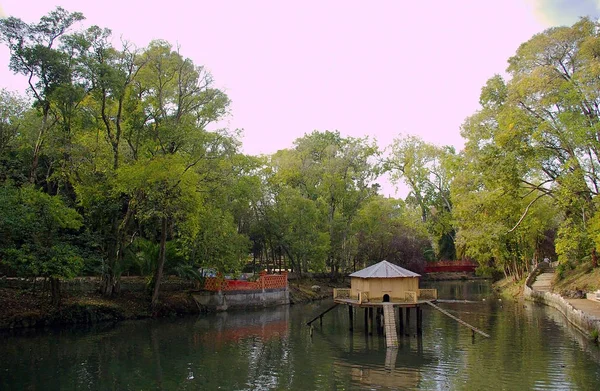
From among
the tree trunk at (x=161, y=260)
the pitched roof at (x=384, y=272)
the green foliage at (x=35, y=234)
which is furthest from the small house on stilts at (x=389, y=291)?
the green foliage at (x=35, y=234)

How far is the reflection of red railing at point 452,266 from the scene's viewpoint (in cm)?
6750

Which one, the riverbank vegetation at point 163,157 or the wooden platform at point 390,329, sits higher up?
the riverbank vegetation at point 163,157

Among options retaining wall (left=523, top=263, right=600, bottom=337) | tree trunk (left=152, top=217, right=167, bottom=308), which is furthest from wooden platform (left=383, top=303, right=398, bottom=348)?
tree trunk (left=152, top=217, right=167, bottom=308)

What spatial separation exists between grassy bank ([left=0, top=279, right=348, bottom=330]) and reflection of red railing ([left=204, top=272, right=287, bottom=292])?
1789 mm

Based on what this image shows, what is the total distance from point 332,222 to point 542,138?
2466 cm

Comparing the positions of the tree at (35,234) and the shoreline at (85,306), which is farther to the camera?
→ the shoreline at (85,306)

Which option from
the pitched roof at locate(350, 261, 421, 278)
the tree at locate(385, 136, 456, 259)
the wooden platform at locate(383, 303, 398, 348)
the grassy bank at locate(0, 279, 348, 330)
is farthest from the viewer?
the tree at locate(385, 136, 456, 259)

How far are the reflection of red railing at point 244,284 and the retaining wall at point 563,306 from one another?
64.0 feet

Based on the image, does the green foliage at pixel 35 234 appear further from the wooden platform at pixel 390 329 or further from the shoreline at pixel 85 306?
the wooden platform at pixel 390 329

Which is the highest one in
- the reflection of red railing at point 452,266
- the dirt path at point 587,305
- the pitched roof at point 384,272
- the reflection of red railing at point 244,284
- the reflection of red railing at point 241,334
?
the pitched roof at point 384,272

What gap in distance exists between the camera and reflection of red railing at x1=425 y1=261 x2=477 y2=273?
221ft

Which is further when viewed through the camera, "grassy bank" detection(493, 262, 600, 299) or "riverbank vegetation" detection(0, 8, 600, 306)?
"grassy bank" detection(493, 262, 600, 299)

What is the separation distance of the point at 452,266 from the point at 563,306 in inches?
1516

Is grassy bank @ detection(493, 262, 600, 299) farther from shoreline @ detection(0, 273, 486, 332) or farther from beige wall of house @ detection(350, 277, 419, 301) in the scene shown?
shoreline @ detection(0, 273, 486, 332)
